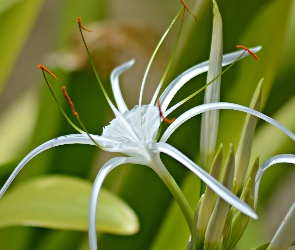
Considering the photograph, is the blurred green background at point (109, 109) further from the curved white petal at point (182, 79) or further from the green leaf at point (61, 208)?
the curved white petal at point (182, 79)

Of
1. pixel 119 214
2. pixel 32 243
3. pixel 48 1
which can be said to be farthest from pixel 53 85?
pixel 48 1

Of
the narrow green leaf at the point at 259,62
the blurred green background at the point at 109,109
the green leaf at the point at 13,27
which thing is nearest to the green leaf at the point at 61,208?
the blurred green background at the point at 109,109

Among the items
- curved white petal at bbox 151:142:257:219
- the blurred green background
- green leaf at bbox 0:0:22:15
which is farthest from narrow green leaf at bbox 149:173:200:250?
green leaf at bbox 0:0:22:15

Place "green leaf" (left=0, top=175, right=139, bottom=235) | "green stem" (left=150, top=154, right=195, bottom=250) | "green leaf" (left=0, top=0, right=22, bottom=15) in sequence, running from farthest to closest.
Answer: "green leaf" (left=0, top=0, right=22, bottom=15) < "green leaf" (left=0, top=175, right=139, bottom=235) < "green stem" (left=150, top=154, right=195, bottom=250)

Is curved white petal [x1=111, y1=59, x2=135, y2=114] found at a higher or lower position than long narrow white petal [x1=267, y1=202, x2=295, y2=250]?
higher

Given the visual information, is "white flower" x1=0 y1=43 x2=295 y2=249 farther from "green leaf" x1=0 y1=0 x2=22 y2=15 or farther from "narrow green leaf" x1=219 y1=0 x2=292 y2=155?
"green leaf" x1=0 y1=0 x2=22 y2=15

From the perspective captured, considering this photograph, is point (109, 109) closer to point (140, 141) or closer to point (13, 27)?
point (13, 27)

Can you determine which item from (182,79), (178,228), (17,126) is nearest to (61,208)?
(178,228)

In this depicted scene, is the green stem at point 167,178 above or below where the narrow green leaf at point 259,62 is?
below
